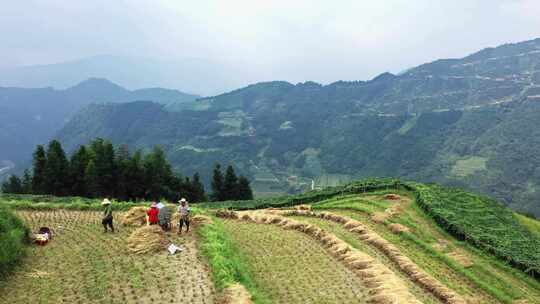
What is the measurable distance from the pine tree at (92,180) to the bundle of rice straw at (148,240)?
45881mm

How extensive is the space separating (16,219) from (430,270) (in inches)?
893

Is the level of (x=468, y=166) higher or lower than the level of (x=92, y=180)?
lower

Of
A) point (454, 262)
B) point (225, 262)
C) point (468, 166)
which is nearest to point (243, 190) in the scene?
point (454, 262)

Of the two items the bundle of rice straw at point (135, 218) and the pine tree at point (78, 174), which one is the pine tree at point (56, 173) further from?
the bundle of rice straw at point (135, 218)

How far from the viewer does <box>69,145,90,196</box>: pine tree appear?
6706 centimetres

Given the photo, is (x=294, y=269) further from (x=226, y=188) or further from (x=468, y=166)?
(x=468, y=166)

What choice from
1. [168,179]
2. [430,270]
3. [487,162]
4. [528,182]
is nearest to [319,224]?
[430,270]

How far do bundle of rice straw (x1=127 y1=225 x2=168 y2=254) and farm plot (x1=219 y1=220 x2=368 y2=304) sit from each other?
4748 mm

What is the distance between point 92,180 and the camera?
65062 mm

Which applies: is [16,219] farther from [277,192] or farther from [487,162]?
[487,162]

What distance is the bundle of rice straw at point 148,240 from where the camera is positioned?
70.7 ft

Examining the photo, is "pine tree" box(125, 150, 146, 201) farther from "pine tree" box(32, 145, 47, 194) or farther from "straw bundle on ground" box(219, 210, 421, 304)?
"straw bundle on ground" box(219, 210, 421, 304)

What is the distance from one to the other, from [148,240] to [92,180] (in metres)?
47.3

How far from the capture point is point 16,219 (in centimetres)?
2275
